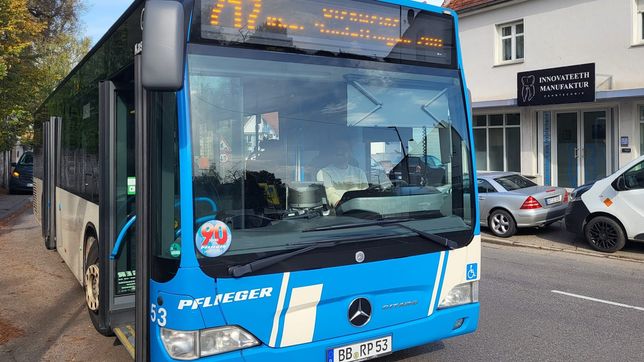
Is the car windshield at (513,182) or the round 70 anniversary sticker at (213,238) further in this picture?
the car windshield at (513,182)

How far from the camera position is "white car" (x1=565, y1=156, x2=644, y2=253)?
30.0ft

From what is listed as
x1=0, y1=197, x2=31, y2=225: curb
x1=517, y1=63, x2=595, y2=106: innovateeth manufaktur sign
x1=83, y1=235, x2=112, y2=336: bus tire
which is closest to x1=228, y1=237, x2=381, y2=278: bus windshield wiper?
x1=83, y1=235, x2=112, y2=336: bus tire

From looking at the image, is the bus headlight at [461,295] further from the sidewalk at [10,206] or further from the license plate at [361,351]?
the sidewalk at [10,206]

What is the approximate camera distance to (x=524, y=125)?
699 inches

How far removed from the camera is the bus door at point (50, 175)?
7.88 m

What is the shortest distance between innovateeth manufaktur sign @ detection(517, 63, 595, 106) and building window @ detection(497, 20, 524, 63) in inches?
41.6

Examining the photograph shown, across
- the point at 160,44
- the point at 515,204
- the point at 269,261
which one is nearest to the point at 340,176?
the point at 269,261

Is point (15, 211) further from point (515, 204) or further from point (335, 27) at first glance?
point (335, 27)

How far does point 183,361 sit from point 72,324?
128 inches

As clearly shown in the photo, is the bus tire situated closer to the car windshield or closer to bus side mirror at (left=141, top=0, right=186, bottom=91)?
bus side mirror at (left=141, top=0, right=186, bottom=91)

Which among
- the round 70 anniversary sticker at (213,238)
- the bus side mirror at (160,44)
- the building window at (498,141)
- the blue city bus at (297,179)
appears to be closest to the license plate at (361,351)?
the blue city bus at (297,179)

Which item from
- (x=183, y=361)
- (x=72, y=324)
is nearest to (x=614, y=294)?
(x=183, y=361)

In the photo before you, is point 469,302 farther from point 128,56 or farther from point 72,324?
point 72,324

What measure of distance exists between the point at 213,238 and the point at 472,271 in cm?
196
